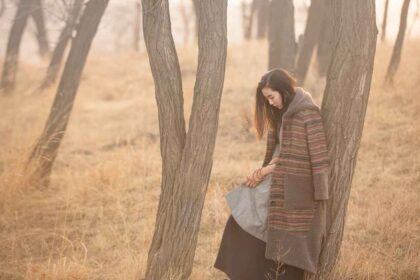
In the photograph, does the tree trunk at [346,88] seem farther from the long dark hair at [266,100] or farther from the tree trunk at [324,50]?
the tree trunk at [324,50]

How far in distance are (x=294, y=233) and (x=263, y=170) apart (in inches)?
19.9

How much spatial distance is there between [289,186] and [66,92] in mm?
4707

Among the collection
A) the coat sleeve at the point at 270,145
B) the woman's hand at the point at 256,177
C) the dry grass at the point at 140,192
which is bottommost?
the dry grass at the point at 140,192

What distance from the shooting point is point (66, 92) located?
25.3ft

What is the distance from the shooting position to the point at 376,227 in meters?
5.35

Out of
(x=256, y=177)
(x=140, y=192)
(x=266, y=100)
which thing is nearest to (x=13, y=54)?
(x=140, y=192)

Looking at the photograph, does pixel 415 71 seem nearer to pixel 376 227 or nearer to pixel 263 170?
pixel 376 227

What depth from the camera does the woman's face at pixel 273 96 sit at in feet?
13.1

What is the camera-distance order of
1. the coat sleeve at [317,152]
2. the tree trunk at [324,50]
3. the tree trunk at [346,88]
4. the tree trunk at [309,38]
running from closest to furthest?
the coat sleeve at [317,152] → the tree trunk at [346,88] → the tree trunk at [309,38] → the tree trunk at [324,50]

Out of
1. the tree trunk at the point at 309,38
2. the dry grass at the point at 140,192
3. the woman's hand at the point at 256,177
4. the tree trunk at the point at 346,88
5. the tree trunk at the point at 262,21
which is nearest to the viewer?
the tree trunk at the point at 346,88

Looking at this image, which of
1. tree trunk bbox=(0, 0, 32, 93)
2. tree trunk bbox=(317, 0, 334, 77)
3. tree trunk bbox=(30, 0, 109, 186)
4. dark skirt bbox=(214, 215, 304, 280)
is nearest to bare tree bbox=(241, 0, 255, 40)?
tree trunk bbox=(317, 0, 334, 77)

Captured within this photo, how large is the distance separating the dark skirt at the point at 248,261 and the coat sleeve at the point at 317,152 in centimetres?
66

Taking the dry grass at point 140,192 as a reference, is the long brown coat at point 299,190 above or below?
above

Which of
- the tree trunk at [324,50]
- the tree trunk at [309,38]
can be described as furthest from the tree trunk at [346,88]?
the tree trunk at [324,50]
